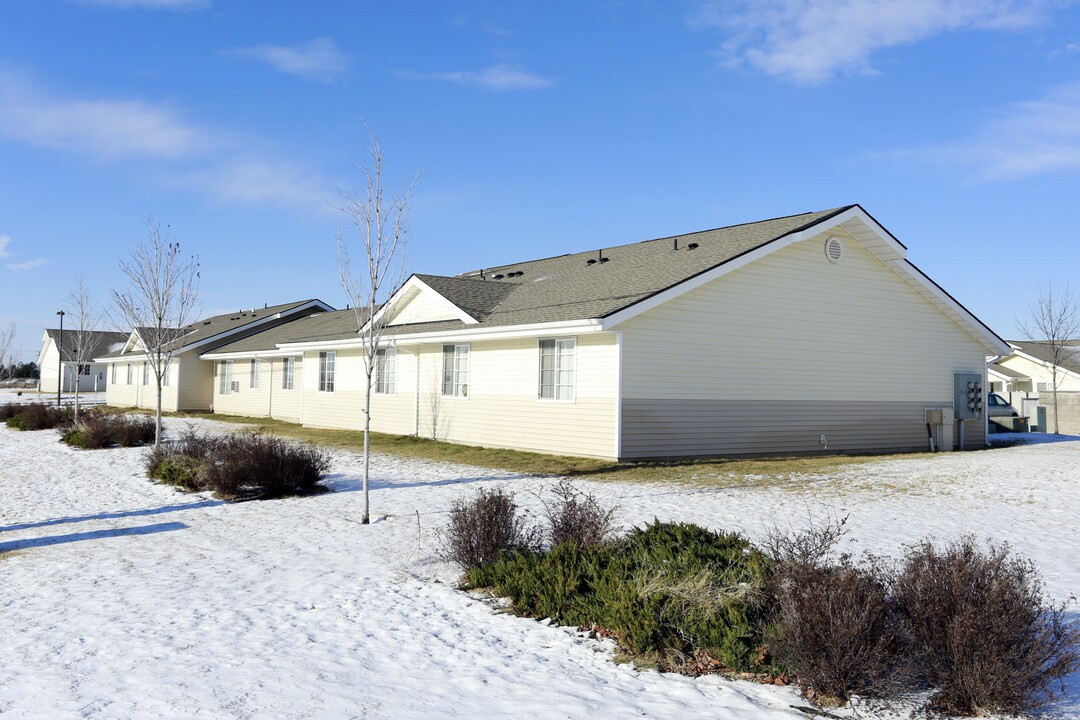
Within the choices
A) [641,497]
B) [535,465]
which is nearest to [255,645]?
[641,497]

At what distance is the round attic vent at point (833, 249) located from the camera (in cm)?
1981

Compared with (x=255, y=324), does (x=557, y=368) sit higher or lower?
lower

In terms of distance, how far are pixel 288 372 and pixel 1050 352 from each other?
4385 cm

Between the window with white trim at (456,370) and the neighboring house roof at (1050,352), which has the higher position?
the neighboring house roof at (1050,352)

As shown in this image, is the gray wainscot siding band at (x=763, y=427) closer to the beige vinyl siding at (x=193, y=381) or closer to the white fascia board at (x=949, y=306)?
the white fascia board at (x=949, y=306)

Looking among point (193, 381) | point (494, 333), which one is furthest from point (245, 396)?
point (494, 333)

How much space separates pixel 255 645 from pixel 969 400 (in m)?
21.7

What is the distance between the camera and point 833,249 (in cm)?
1992

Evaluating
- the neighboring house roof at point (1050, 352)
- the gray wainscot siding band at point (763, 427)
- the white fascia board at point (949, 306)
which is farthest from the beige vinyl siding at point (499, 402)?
the neighboring house roof at point (1050, 352)

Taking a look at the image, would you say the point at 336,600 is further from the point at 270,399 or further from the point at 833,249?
the point at 270,399

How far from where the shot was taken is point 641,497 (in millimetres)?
12719

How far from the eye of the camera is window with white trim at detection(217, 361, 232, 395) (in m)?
35.5

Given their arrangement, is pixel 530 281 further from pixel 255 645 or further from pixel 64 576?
pixel 255 645

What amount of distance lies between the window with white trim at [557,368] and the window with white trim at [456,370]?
2.96 metres
